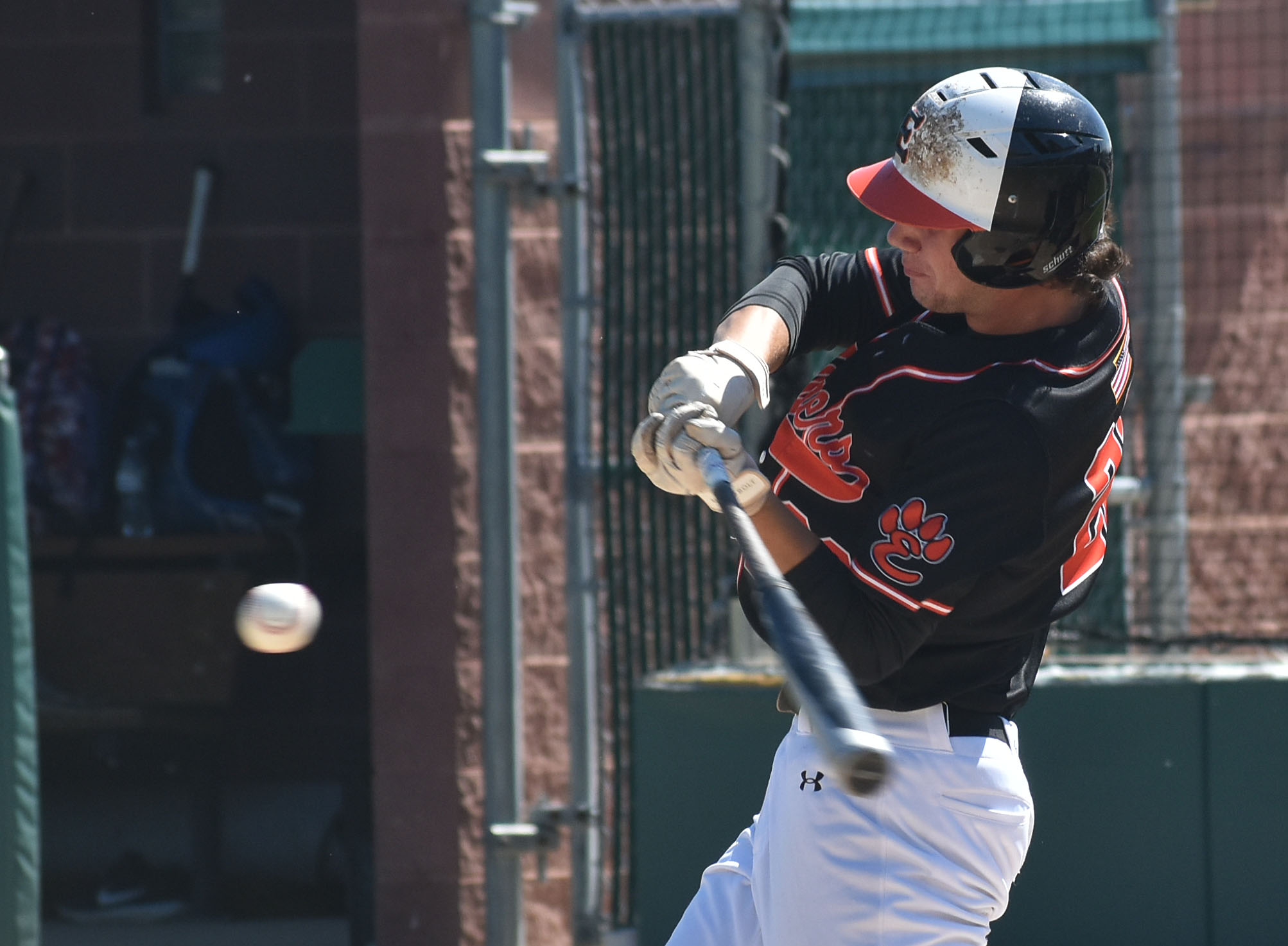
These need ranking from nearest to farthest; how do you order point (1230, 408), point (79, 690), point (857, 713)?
point (857, 713)
point (1230, 408)
point (79, 690)

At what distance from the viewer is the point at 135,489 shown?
5.66 meters

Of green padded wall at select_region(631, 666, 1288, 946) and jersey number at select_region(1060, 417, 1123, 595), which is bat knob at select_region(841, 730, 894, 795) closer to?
jersey number at select_region(1060, 417, 1123, 595)

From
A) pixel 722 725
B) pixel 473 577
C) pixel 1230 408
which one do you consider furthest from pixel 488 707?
pixel 1230 408

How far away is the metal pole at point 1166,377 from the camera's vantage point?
412cm

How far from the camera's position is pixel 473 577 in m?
4.65

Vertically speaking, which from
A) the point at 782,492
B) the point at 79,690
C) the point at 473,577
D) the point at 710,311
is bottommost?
the point at 79,690

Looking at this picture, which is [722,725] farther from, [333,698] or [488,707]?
[333,698]

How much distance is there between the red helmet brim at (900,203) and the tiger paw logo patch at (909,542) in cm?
38

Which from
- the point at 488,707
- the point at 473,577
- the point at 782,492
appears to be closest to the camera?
the point at 782,492

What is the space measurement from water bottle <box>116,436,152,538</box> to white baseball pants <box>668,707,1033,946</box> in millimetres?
3784

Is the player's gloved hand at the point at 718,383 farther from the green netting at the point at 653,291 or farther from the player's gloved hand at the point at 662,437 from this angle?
the green netting at the point at 653,291

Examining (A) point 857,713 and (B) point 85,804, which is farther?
(B) point 85,804

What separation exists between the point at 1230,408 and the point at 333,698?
3261mm

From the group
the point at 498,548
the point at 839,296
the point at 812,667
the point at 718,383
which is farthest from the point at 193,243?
the point at 812,667
